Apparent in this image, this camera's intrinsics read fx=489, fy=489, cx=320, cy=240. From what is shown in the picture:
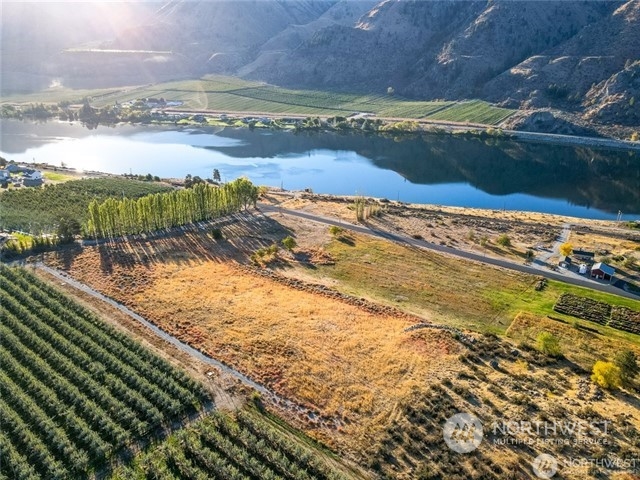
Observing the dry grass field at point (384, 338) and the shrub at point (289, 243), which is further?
the shrub at point (289, 243)

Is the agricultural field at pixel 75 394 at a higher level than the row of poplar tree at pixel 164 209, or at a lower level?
lower

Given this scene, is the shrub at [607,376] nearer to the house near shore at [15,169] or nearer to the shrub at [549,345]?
the shrub at [549,345]

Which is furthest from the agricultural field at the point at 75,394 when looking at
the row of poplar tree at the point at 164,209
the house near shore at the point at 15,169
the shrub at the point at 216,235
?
the house near shore at the point at 15,169

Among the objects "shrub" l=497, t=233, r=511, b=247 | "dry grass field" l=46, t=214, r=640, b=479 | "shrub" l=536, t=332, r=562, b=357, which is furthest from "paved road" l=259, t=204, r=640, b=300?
"shrub" l=536, t=332, r=562, b=357

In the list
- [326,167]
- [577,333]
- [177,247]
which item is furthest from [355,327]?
[326,167]

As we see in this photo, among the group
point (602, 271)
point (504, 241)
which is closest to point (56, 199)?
point (504, 241)

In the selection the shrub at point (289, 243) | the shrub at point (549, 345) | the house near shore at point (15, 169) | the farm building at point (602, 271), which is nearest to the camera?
the shrub at point (549, 345)

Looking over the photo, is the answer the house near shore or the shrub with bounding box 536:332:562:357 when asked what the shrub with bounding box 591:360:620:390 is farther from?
the house near shore
